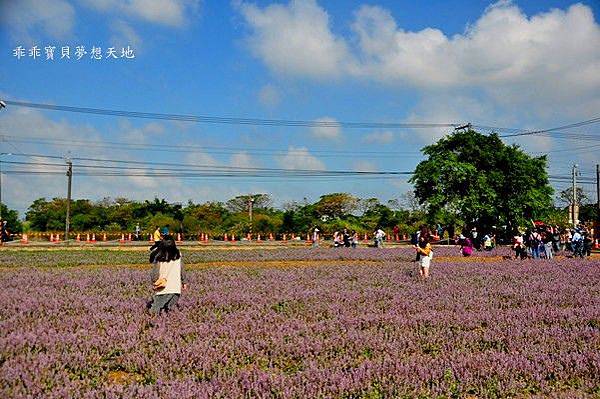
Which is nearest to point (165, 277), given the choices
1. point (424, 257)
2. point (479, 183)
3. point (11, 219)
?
point (424, 257)

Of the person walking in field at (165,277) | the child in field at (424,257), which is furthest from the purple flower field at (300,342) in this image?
the child in field at (424,257)

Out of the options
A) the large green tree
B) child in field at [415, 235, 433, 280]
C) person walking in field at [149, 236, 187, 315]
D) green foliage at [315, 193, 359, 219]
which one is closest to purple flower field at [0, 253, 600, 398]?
person walking in field at [149, 236, 187, 315]

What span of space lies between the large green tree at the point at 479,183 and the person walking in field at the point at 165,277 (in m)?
41.7

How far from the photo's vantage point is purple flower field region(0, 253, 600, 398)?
648 cm

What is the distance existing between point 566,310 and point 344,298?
4611mm

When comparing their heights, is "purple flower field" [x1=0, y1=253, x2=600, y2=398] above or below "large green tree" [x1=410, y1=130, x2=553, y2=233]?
below

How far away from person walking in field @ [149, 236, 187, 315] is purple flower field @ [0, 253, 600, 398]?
1.17ft

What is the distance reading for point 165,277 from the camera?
37.0 ft

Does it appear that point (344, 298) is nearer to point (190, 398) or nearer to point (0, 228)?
point (190, 398)

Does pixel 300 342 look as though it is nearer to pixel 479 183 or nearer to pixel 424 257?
pixel 424 257

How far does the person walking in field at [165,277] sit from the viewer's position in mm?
11273

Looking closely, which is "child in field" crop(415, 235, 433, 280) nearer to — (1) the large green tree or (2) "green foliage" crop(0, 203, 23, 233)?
(1) the large green tree

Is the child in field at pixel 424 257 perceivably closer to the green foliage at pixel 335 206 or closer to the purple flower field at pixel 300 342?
the purple flower field at pixel 300 342

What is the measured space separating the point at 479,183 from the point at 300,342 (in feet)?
148
